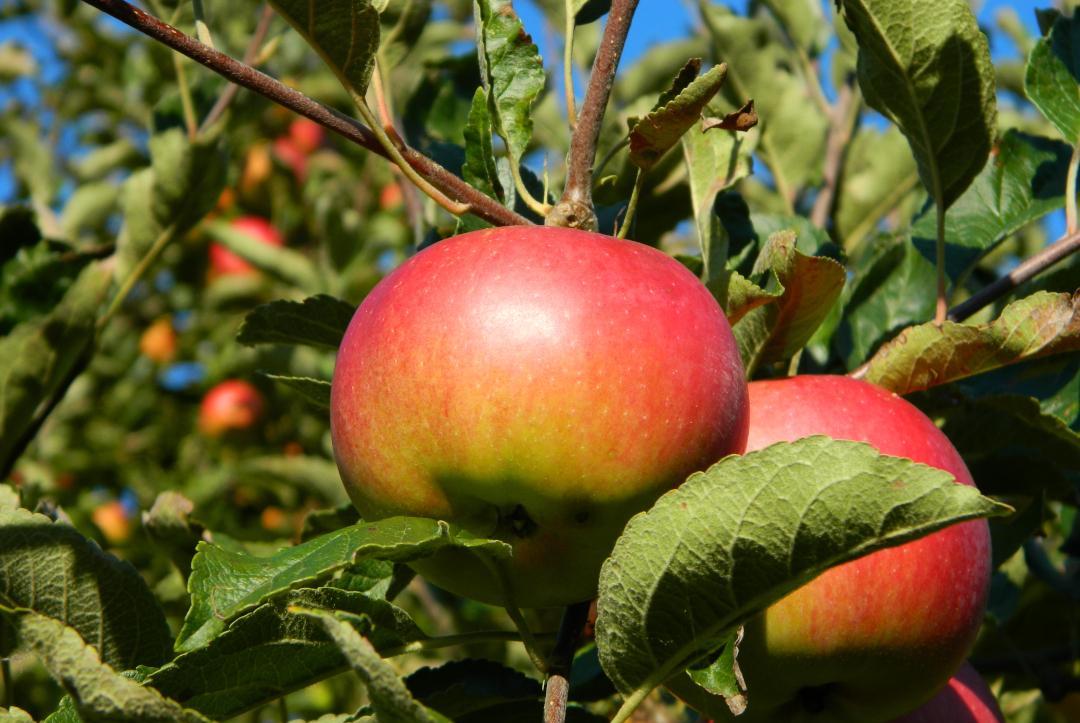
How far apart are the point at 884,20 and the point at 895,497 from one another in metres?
0.51

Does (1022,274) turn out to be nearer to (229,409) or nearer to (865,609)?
(865,609)

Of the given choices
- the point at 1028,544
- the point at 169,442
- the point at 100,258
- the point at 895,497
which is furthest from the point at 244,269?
the point at 895,497

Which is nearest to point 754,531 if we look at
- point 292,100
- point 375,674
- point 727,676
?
point 727,676

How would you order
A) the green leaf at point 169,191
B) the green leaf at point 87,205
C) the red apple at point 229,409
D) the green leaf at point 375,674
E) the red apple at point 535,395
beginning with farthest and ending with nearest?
the red apple at point 229,409 < the green leaf at point 87,205 < the green leaf at point 169,191 < the red apple at point 535,395 < the green leaf at point 375,674

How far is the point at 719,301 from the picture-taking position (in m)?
1.12

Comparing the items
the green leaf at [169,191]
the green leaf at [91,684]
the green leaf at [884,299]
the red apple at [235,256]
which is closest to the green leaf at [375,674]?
the green leaf at [91,684]

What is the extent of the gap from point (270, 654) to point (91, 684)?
172 millimetres

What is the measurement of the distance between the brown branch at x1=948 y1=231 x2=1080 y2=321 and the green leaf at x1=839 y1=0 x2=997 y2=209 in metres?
0.10

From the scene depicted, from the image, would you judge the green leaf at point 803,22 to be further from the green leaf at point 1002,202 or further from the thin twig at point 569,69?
the thin twig at point 569,69

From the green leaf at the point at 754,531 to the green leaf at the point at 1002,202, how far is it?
714mm

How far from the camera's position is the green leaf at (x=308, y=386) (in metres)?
1.11

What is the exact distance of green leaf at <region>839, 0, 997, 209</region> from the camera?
3.56ft

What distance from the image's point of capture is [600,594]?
0.85 metres

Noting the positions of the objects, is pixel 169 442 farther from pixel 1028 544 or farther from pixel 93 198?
pixel 1028 544
